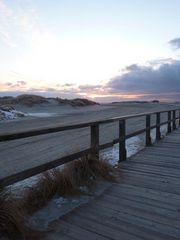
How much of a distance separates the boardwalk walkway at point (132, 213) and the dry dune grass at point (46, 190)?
1.15ft

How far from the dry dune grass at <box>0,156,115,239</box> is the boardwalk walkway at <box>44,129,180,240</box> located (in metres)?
0.35

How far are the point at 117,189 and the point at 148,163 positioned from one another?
2279 millimetres

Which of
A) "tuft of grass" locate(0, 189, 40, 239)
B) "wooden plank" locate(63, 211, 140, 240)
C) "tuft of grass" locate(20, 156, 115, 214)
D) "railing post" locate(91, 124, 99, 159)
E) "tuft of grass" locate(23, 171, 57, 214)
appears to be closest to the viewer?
"tuft of grass" locate(0, 189, 40, 239)

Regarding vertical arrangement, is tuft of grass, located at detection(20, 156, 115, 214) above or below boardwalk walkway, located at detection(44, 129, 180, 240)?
above

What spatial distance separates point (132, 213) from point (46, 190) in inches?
54.3

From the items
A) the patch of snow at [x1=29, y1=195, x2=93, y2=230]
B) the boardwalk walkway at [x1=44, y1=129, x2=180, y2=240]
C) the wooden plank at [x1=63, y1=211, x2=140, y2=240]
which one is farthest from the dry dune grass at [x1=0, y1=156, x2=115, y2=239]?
the wooden plank at [x1=63, y1=211, x2=140, y2=240]

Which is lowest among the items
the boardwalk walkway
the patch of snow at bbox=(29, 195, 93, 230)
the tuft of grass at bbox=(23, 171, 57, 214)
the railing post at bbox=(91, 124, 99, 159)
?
the boardwalk walkway

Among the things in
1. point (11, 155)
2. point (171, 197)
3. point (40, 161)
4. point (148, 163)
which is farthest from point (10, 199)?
point (11, 155)

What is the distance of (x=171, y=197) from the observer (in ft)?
15.4

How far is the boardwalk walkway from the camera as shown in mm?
3475

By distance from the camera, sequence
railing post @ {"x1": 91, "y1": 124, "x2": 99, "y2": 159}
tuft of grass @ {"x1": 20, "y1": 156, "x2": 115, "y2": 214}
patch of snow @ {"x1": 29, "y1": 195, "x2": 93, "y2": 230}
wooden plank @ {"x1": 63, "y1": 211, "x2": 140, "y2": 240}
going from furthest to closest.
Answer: railing post @ {"x1": 91, "y1": 124, "x2": 99, "y2": 159} → tuft of grass @ {"x1": 20, "y1": 156, "x2": 115, "y2": 214} → patch of snow @ {"x1": 29, "y1": 195, "x2": 93, "y2": 230} → wooden plank @ {"x1": 63, "y1": 211, "x2": 140, "y2": 240}

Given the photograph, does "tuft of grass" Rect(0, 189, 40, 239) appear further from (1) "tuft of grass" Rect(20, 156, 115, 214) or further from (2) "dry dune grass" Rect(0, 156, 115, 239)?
(1) "tuft of grass" Rect(20, 156, 115, 214)

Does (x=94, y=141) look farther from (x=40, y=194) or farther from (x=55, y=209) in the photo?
(x=55, y=209)

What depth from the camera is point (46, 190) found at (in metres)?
4.52
